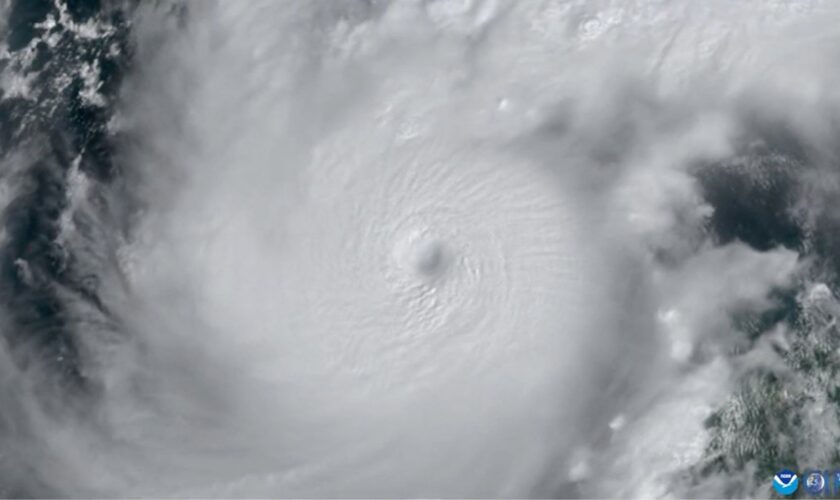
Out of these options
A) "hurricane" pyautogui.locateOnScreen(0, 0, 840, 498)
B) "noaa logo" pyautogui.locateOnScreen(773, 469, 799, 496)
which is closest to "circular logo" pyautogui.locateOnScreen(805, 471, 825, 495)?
"noaa logo" pyautogui.locateOnScreen(773, 469, 799, 496)

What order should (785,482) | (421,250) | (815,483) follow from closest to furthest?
(815,483) < (785,482) < (421,250)

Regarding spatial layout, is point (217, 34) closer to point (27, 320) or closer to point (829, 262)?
point (27, 320)

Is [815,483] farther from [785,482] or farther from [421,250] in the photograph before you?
[421,250]

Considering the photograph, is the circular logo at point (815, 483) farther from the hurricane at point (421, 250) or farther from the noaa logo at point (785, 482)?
the hurricane at point (421, 250)

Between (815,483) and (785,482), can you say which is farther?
(785,482)

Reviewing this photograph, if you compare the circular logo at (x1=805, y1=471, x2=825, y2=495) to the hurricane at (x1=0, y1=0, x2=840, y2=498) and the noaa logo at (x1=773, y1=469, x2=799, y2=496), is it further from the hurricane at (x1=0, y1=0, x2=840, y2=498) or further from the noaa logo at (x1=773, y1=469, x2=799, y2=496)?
the hurricane at (x1=0, y1=0, x2=840, y2=498)

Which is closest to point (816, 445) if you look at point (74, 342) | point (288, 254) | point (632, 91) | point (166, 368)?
point (632, 91)

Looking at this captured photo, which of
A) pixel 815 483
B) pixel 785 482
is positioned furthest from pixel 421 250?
pixel 815 483
